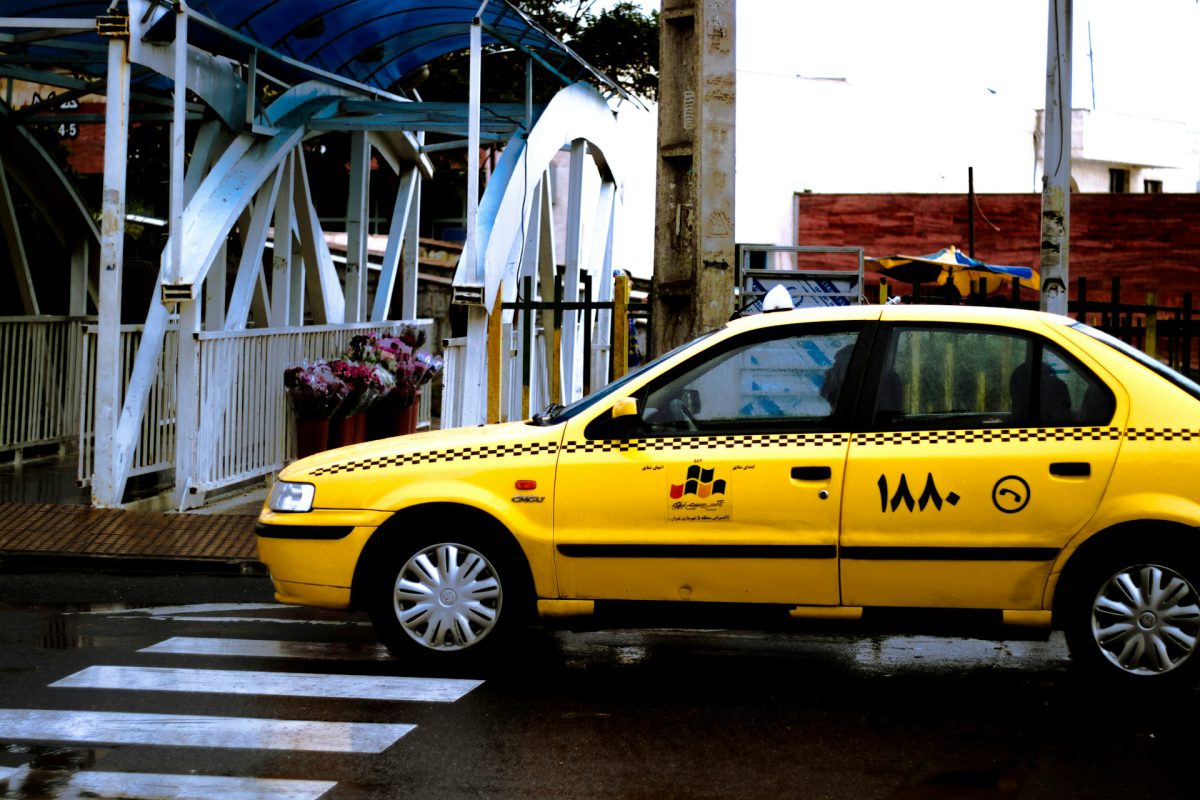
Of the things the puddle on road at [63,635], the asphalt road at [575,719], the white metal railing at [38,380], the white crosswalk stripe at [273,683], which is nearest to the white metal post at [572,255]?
the white metal railing at [38,380]

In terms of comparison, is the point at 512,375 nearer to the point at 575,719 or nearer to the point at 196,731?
the point at 575,719

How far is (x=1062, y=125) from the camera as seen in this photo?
11.7 metres

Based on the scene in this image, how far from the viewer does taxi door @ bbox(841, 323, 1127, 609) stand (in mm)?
6324

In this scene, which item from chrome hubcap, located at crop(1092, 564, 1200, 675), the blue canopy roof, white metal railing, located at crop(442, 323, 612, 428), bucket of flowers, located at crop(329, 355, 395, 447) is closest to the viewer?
chrome hubcap, located at crop(1092, 564, 1200, 675)

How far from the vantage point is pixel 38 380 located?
14.4 m

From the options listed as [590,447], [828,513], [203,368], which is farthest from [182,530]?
[828,513]

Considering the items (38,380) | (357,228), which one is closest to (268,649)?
(38,380)

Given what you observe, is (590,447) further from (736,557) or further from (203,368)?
(203,368)

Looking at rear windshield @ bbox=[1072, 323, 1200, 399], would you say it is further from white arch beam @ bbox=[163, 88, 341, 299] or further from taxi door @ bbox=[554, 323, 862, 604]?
white arch beam @ bbox=[163, 88, 341, 299]

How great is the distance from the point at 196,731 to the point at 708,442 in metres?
2.37

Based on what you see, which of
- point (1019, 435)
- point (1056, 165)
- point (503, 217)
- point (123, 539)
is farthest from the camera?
point (503, 217)

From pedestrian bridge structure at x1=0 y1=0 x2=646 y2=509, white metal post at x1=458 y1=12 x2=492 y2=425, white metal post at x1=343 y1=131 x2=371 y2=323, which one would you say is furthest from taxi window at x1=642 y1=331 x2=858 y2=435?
white metal post at x1=343 y1=131 x2=371 y2=323

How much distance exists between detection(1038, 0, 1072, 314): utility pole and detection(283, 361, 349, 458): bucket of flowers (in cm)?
595

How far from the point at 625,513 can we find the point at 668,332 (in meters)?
3.87
